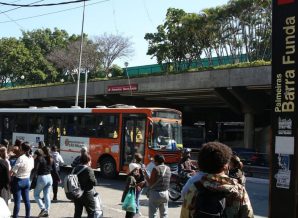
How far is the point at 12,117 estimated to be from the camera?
2294 cm

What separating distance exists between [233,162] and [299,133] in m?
2.55

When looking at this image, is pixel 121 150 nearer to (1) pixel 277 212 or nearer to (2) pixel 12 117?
(2) pixel 12 117

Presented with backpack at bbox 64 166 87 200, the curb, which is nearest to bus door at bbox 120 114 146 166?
the curb

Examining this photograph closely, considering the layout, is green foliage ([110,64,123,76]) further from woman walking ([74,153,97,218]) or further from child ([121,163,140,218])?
woman walking ([74,153,97,218])

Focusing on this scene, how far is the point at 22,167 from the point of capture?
8578 millimetres

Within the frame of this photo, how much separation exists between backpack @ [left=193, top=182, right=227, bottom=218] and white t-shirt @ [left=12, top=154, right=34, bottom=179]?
5773 mm

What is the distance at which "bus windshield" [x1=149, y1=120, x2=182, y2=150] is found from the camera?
1697 centimetres

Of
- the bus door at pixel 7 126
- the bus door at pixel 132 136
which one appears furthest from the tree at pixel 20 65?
the bus door at pixel 132 136

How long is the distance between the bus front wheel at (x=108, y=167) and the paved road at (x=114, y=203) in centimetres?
68

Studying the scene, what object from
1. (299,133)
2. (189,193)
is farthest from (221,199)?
(299,133)

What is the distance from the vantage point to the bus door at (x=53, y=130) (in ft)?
66.3

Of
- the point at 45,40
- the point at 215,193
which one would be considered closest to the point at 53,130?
the point at 215,193

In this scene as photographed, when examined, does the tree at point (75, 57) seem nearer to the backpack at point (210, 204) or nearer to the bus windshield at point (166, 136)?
the bus windshield at point (166, 136)

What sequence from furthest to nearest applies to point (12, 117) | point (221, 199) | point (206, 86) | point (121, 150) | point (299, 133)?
point (206, 86)
point (12, 117)
point (121, 150)
point (299, 133)
point (221, 199)
